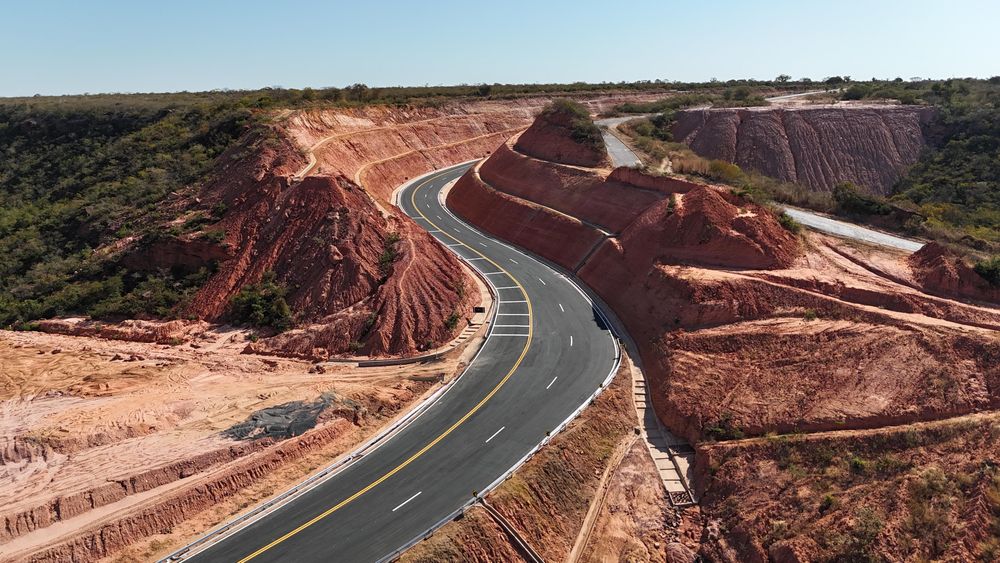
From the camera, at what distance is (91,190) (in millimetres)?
46094

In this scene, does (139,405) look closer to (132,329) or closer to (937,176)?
(132,329)

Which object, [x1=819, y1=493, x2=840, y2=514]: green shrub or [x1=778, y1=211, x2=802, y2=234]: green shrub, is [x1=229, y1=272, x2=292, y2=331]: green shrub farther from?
[x1=778, y1=211, x2=802, y2=234]: green shrub

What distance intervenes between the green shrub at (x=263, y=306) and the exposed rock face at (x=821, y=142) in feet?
154

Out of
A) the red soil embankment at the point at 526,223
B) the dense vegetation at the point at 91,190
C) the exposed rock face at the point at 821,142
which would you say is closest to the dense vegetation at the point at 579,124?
the red soil embankment at the point at 526,223

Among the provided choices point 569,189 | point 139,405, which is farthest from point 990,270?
point 139,405

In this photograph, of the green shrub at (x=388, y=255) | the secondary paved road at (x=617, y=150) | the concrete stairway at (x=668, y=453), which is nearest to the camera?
the concrete stairway at (x=668, y=453)

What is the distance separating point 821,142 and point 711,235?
38227 millimetres

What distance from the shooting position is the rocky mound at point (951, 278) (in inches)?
945

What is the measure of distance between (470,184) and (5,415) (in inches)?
1409

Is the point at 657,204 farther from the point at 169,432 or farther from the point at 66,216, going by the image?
the point at 66,216

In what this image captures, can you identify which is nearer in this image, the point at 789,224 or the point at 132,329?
the point at 132,329

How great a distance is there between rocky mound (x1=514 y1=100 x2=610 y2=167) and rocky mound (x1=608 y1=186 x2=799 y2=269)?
13.1 meters

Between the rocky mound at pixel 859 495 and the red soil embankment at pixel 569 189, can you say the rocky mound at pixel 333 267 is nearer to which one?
the red soil embankment at pixel 569 189

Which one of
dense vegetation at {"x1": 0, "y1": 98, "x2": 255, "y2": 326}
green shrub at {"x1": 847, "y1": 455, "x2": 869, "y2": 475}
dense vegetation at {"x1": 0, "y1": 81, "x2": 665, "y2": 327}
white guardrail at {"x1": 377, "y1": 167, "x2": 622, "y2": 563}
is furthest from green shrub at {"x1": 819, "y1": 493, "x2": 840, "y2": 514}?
dense vegetation at {"x1": 0, "y1": 98, "x2": 255, "y2": 326}
